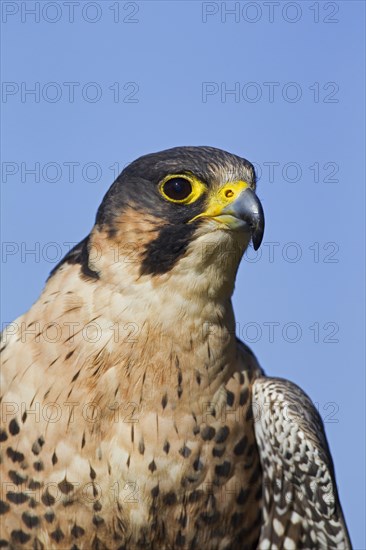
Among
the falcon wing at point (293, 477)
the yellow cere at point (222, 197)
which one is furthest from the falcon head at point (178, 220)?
Result: the falcon wing at point (293, 477)

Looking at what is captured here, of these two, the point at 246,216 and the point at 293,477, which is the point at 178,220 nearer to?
the point at 246,216

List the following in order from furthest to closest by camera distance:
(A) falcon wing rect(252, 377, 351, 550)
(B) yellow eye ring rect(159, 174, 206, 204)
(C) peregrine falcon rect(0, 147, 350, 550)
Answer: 1. (A) falcon wing rect(252, 377, 351, 550)
2. (B) yellow eye ring rect(159, 174, 206, 204)
3. (C) peregrine falcon rect(0, 147, 350, 550)

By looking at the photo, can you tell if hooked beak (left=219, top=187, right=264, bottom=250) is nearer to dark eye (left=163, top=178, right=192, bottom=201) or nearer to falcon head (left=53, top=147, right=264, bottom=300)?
falcon head (left=53, top=147, right=264, bottom=300)

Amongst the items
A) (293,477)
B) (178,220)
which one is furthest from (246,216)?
(293,477)

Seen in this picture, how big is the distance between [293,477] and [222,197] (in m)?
1.64

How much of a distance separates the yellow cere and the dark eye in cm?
13

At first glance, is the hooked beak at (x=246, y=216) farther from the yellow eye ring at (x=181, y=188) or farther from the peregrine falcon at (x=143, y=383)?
the yellow eye ring at (x=181, y=188)

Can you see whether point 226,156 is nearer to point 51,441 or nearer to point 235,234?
point 235,234

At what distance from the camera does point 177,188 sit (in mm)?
5242

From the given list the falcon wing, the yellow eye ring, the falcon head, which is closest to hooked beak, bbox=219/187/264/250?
the falcon head

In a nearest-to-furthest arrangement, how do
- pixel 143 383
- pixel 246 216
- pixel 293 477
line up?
pixel 246 216
pixel 143 383
pixel 293 477

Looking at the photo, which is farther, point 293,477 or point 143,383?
point 293,477

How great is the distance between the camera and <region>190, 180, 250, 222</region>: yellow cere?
5141mm

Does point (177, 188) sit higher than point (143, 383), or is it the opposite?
point (177, 188)
